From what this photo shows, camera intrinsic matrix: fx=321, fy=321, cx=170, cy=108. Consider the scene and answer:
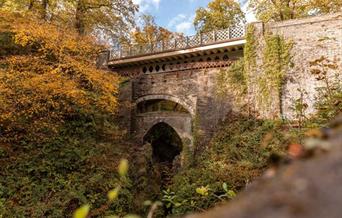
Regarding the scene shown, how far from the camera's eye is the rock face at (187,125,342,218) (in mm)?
554

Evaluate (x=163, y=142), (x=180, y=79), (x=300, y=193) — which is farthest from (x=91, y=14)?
(x=300, y=193)

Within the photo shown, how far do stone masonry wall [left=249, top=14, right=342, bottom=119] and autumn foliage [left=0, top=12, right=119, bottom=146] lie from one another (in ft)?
22.0

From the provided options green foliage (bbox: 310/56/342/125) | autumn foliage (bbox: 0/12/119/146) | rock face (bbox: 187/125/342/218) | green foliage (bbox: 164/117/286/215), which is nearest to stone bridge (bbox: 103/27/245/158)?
green foliage (bbox: 164/117/286/215)

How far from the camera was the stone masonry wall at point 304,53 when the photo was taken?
481 inches

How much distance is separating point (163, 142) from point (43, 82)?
11.2 metres

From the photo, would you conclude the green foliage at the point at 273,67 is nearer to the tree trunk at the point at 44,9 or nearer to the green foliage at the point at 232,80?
A: the green foliage at the point at 232,80

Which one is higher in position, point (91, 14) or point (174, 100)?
point (91, 14)

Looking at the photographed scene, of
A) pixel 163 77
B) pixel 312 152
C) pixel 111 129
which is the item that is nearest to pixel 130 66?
pixel 163 77

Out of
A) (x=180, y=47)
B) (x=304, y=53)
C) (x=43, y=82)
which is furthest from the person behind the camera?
(x=180, y=47)

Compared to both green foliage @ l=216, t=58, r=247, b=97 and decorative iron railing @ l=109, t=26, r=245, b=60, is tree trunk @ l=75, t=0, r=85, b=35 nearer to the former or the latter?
decorative iron railing @ l=109, t=26, r=245, b=60

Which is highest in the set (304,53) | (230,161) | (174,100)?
(304,53)

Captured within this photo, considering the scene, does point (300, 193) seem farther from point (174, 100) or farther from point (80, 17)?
point (80, 17)

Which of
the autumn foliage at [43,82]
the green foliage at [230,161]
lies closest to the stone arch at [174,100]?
the green foliage at [230,161]

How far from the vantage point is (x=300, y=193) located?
60cm
